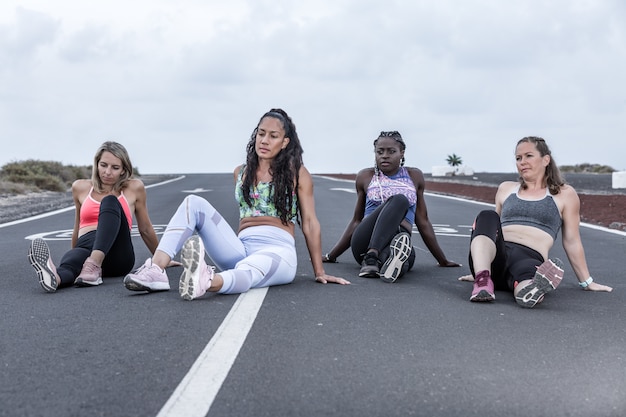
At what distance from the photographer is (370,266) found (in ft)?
23.4

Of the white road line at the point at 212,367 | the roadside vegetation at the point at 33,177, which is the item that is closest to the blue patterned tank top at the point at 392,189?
the white road line at the point at 212,367

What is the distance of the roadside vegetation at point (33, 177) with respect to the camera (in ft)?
87.5

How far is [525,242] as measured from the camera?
255 inches

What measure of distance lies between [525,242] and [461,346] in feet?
7.15

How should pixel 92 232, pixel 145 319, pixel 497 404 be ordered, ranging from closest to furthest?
1. pixel 497 404
2. pixel 145 319
3. pixel 92 232

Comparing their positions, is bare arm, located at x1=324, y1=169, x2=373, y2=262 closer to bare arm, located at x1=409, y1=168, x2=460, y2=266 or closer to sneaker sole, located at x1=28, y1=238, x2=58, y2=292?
bare arm, located at x1=409, y1=168, x2=460, y2=266

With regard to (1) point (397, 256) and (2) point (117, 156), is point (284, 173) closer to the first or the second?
(1) point (397, 256)

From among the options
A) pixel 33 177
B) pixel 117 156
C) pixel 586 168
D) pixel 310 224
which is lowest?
pixel 586 168

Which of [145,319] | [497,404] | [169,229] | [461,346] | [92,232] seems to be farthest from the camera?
[92,232]

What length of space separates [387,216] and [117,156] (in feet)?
8.10

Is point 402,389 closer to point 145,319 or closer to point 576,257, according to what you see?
point 145,319

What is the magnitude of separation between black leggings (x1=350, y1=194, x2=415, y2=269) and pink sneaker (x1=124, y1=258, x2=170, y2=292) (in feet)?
6.59

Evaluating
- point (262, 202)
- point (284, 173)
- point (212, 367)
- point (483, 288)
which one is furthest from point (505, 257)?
point (212, 367)

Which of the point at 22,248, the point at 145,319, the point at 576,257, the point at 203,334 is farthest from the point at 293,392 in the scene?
the point at 22,248
